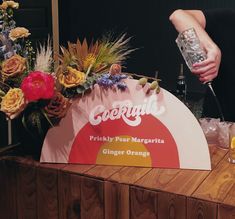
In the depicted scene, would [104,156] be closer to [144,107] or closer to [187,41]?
[144,107]

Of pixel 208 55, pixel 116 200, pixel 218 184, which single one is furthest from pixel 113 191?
pixel 208 55

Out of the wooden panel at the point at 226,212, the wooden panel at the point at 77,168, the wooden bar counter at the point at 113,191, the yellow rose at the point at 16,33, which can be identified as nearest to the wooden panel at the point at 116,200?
the wooden bar counter at the point at 113,191

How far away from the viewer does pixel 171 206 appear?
1.08 metres

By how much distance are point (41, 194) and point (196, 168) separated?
0.45 m

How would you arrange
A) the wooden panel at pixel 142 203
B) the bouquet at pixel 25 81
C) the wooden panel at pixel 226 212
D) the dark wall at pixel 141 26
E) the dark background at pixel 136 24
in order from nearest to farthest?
1. the wooden panel at pixel 226 212
2. the wooden panel at pixel 142 203
3. the bouquet at pixel 25 81
4. the dark background at pixel 136 24
5. the dark wall at pixel 141 26

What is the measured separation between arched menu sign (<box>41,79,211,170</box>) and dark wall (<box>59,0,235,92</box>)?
7.57 feet

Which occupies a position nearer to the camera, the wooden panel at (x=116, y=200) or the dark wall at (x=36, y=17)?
the wooden panel at (x=116, y=200)

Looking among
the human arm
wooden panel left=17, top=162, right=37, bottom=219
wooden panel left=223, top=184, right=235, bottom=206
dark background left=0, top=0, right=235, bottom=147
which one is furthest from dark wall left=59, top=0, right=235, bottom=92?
wooden panel left=223, top=184, right=235, bottom=206

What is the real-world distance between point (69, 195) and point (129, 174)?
181mm

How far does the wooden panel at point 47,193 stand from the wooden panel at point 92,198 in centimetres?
10

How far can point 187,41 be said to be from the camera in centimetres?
128

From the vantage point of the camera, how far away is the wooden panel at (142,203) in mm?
1112

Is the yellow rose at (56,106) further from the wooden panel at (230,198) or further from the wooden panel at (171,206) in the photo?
the wooden panel at (230,198)

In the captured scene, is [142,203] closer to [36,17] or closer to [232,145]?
[232,145]
